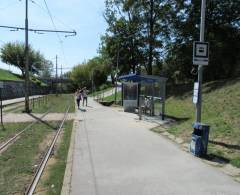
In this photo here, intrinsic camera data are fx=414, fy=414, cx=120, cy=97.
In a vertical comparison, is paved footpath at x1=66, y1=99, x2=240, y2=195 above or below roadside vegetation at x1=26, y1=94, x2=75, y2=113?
below

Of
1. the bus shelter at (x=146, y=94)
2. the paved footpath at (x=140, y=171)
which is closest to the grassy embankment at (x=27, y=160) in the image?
the paved footpath at (x=140, y=171)

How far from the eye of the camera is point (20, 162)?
412 inches

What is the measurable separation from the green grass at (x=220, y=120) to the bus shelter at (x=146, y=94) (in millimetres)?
1488

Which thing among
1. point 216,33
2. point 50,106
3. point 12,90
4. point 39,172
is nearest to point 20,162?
point 39,172

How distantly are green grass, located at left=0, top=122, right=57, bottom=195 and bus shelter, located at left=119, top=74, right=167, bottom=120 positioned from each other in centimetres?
785

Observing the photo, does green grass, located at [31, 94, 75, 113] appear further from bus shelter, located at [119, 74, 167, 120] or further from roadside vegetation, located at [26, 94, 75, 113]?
bus shelter, located at [119, 74, 167, 120]

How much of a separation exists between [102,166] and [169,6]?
36112 millimetres

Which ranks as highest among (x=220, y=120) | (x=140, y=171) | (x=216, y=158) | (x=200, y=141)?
(x=220, y=120)

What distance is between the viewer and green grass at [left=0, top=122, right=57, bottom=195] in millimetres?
8148

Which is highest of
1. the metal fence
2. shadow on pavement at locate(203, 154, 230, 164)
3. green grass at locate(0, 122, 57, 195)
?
the metal fence

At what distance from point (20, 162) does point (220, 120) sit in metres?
7.36

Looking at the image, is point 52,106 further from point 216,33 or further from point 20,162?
point 20,162

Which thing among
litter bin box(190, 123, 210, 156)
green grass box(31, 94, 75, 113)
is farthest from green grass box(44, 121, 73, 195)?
green grass box(31, 94, 75, 113)

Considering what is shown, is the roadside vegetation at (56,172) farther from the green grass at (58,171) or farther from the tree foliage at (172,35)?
the tree foliage at (172,35)
